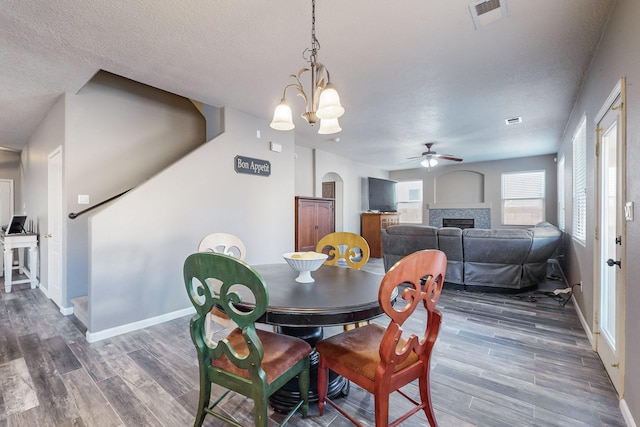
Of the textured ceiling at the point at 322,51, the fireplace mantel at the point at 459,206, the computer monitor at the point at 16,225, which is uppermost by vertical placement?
the textured ceiling at the point at 322,51

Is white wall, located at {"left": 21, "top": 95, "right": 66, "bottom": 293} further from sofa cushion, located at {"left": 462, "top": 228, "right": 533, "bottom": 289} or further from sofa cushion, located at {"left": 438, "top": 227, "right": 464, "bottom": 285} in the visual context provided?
sofa cushion, located at {"left": 462, "top": 228, "right": 533, "bottom": 289}

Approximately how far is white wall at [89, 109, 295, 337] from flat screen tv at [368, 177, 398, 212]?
13.0 feet

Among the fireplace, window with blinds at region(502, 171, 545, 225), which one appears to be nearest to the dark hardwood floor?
window with blinds at region(502, 171, 545, 225)

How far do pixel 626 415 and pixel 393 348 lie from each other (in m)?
1.57

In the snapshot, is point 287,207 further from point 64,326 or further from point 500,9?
point 500,9

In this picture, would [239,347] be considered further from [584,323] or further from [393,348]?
[584,323]

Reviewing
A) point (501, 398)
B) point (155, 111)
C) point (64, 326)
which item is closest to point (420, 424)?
point (501, 398)

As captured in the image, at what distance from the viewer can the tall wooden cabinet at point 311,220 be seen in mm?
5320

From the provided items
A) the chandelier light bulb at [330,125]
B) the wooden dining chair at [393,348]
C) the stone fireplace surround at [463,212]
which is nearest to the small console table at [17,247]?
the chandelier light bulb at [330,125]

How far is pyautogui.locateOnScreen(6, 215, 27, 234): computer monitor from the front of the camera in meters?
4.46

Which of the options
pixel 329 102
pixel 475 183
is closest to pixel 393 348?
pixel 329 102

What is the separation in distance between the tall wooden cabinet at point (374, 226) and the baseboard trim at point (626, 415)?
18.7ft

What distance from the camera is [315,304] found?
1.37 meters

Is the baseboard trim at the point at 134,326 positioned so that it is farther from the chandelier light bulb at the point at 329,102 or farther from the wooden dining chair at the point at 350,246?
the chandelier light bulb at the point at 329,102
